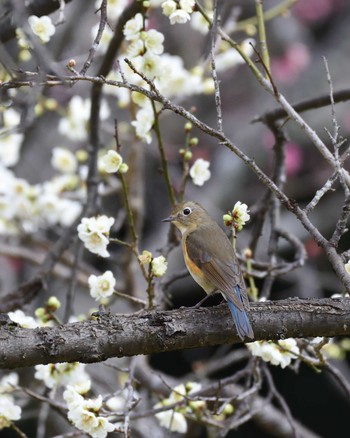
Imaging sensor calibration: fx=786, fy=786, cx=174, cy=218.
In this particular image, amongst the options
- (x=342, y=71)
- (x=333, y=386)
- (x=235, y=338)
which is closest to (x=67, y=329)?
(x=235, y=338)

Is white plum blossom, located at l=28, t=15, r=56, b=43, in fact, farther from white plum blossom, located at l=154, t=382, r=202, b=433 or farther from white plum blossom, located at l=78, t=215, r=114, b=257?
white plum blossom, located at l=154, t=382, r=202, b=433

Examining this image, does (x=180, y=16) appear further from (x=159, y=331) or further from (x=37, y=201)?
(x=37, y=201)

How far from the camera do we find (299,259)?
334 cm

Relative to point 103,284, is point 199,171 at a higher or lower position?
higher

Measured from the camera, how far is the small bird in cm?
302

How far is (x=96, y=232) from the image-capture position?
2.99 meters

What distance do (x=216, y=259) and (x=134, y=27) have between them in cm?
100

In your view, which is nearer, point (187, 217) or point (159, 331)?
point (159, 331)

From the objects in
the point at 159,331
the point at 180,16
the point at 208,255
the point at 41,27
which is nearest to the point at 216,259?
the point at 208,255

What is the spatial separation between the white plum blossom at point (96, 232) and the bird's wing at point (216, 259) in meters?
0.49

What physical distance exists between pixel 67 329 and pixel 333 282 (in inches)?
174

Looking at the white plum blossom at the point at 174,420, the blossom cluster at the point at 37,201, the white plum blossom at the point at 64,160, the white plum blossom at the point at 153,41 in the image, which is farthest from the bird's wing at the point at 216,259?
the white plum blossom at the point at 64,160

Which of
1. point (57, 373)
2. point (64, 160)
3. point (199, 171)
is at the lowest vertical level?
point (57, 373)

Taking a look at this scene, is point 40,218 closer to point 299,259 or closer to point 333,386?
point 299,259
